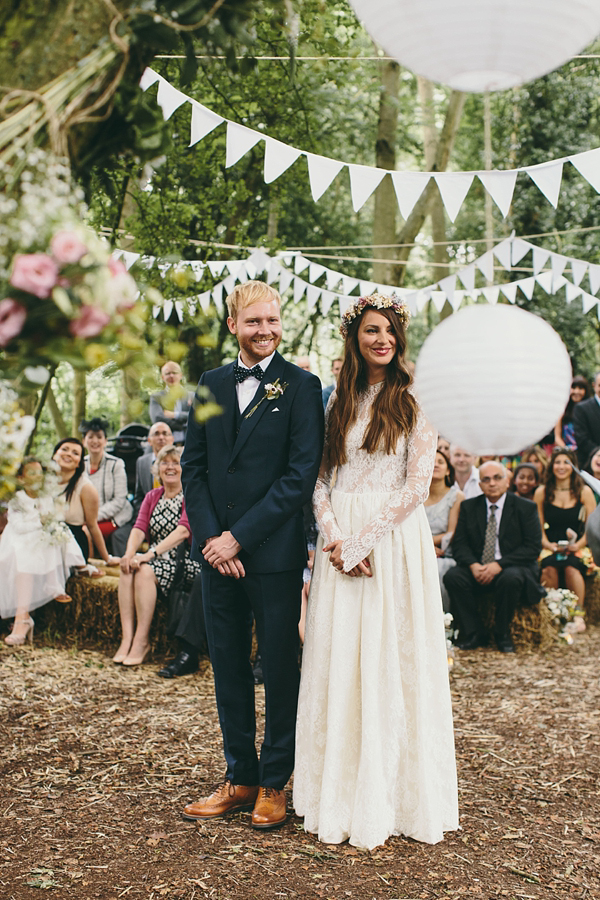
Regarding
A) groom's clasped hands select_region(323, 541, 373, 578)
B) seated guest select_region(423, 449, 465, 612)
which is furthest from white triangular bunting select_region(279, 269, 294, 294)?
groom's clasped hands select_region(323, 541, 373, 578)

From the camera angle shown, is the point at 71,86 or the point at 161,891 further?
the point at 161,891

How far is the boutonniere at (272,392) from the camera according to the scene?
3148 millimetres

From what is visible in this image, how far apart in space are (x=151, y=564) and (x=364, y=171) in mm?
2963

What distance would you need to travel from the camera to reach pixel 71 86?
5.48 ft

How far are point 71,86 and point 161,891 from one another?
2.40 m

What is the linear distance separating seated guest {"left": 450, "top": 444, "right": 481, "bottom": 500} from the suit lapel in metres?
3.95

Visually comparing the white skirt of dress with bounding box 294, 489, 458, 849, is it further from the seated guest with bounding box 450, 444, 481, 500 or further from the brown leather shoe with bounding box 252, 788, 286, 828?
the seated guest with bounding box 450, 444, 481, 500

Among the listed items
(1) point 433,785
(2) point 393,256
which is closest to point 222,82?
(2) point 393,256

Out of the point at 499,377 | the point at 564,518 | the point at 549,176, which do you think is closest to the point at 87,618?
the point at 564,518

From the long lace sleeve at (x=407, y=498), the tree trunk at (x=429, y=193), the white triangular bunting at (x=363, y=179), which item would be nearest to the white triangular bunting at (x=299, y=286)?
the tree trunk at (x=429, y=193)

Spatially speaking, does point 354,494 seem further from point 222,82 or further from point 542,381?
point 222,82

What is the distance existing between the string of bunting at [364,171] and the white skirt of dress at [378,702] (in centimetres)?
260

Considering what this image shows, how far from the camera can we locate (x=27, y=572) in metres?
5.91

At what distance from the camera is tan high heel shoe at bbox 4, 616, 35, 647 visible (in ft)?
19.1
